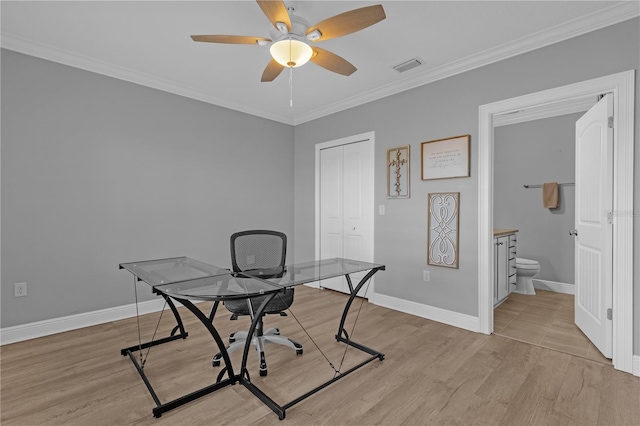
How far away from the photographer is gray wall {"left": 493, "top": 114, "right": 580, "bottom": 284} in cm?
438

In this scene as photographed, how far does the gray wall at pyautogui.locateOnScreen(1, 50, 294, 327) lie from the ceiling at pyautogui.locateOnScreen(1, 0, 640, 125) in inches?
10.9

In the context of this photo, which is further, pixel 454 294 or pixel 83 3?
pixel 454 294

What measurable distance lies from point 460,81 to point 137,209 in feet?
12.0

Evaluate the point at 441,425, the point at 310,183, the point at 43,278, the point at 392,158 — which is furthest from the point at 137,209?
the point at 441,425

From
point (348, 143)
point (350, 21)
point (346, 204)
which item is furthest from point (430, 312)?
point (350, 21)

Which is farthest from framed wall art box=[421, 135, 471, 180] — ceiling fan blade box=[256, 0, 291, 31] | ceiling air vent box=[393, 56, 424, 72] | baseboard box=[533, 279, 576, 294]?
baseboard box=[533, 279, 576, 294]

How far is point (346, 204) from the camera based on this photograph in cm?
434

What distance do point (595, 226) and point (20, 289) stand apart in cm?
496

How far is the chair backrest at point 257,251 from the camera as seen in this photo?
109 inches

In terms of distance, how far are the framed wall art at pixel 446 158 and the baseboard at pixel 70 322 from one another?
3136 millimetres

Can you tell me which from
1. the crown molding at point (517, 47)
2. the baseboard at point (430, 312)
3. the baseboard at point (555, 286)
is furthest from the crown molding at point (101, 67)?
the baseboard at point (555, 286)

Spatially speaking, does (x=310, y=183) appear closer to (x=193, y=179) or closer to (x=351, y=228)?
(x=351, y=228)

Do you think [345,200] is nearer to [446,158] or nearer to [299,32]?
[446,158]

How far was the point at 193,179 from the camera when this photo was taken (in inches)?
152
